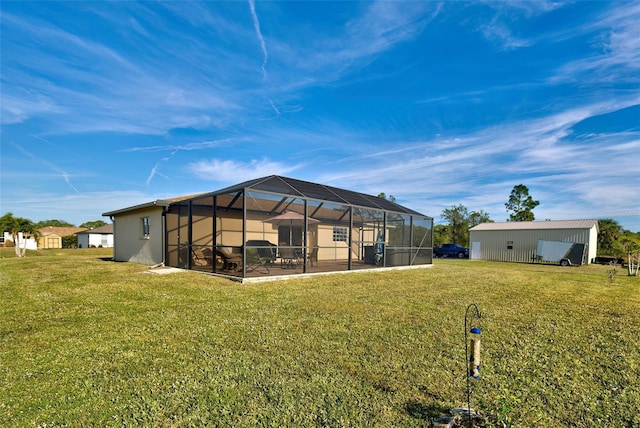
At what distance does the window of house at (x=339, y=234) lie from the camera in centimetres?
1495

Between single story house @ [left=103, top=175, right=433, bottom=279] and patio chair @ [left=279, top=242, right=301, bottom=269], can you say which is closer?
single story house @ [left=103, top=175, right=433, bottom=279]

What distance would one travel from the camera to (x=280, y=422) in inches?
86.5

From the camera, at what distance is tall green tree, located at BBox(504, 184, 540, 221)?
1549 inches

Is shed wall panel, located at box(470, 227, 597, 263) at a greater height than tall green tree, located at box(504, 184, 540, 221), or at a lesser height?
lesser

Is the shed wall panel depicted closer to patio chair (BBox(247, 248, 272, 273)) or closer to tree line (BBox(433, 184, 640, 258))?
tree line (BBox(433, 184, 640, 258))

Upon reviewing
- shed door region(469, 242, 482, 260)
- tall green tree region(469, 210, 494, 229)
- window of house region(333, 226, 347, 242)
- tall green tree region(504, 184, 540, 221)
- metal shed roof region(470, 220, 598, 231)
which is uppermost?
tall green tree region(504, 184, 540, 221)

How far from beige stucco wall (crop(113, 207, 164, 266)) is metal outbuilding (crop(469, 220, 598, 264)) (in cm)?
2530

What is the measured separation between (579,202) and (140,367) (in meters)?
37.7

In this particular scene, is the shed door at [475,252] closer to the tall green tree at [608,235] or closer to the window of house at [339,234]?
the tall green tree at [608,235]

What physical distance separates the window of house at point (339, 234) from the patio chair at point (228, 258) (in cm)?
638

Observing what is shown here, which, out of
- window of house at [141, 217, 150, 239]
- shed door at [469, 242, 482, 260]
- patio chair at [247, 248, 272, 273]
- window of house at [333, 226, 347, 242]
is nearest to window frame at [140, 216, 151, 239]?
window of house at [141, 217, 150, 239]

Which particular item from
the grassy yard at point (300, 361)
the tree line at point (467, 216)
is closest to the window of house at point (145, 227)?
the grassy yard at point (300, 361)

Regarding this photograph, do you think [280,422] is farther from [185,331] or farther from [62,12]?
[62,12]

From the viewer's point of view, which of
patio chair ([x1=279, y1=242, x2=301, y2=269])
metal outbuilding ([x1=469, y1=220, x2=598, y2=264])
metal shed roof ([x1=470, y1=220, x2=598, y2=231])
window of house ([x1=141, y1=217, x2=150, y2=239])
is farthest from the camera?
metal shed roof ([x1=470, y1=220, x2=598, y2=231])
